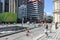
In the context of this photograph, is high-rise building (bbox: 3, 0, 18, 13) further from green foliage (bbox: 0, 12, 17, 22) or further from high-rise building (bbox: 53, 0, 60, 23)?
high-rise building (bbox: 53, 0, 60, 23)

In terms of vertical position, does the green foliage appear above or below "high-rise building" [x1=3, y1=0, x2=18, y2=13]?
below

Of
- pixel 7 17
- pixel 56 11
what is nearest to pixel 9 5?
pixel 7 17

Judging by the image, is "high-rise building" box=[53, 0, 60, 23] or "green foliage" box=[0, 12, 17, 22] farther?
"green foliage" box=[0, 12, 17, 22]

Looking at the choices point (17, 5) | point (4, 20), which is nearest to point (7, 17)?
point (4, 20)

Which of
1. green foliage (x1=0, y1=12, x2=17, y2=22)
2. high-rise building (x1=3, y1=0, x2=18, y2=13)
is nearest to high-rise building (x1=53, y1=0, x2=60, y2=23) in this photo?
green foliage (x1=0, y1=12, x2=17, y2=22)

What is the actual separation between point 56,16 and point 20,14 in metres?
70.2

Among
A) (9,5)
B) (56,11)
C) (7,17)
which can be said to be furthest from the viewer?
(9,5)

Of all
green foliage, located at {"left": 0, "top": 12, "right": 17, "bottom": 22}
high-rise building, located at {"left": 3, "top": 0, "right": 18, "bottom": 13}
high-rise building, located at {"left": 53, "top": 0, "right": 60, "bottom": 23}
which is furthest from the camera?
high-rise building, located at {"left": 3, "top": 0, "right": 18, "bottom": 13}

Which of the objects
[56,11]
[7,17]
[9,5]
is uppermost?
[9,5]

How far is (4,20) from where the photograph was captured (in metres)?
114

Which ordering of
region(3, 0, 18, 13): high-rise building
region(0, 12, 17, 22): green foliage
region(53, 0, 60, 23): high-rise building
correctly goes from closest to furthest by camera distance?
region(53, 0, 60, 23): high-rise building → region(0, 12, 17, 22): green foliage → region(3, 0, 18, 13): high-rise building

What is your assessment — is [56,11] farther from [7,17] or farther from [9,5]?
[9,5]

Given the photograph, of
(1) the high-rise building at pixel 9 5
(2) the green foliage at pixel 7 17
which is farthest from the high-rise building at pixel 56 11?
(1) the high-rise building at pixel 9 5

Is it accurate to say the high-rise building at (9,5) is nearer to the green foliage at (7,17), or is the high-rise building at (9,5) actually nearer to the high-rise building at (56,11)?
the green foliage at (7,17)
